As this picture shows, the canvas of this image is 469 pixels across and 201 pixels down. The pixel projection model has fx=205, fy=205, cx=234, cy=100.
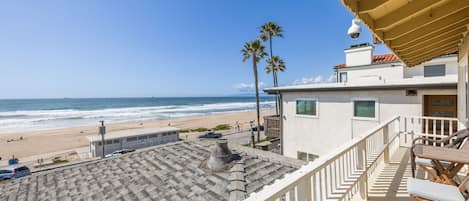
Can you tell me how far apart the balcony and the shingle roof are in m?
1.79

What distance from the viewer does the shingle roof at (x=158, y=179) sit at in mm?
4180

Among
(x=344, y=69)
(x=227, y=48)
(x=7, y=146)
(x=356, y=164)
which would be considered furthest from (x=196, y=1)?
(x=227, y=48)

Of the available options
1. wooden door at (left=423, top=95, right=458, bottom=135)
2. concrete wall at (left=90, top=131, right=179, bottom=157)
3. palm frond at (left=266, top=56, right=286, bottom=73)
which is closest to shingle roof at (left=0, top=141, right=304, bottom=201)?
wooden door at (left=423, top=95, right=458, bottom=135)

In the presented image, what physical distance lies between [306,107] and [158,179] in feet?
23.4

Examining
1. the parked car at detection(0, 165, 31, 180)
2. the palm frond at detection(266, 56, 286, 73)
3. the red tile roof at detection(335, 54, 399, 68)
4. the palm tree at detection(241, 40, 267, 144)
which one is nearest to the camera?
the parked car at detection(0, 165, 31, 180)

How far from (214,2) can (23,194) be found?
21.3 m

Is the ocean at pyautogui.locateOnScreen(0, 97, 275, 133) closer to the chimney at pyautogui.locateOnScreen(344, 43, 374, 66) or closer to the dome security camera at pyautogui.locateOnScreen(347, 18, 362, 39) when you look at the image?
the chimney at pyautogui.locateOnScreen(344, 43, 374, 66)

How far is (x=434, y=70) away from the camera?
10586mm

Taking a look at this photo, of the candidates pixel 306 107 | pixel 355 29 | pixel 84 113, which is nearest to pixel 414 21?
pixel 355 29

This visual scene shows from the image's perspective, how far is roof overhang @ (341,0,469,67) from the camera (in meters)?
1.97

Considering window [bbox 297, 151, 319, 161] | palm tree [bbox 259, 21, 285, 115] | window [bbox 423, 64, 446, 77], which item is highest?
palm tree [bbox 259, 21, 285, 115]

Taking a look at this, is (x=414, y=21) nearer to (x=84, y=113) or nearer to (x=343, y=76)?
(x=343, y=76)

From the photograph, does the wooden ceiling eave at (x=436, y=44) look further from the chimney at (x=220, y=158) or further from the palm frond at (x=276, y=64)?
the palm frond at (x=276, y=64)

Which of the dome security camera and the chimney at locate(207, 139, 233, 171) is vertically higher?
the dome security camera
